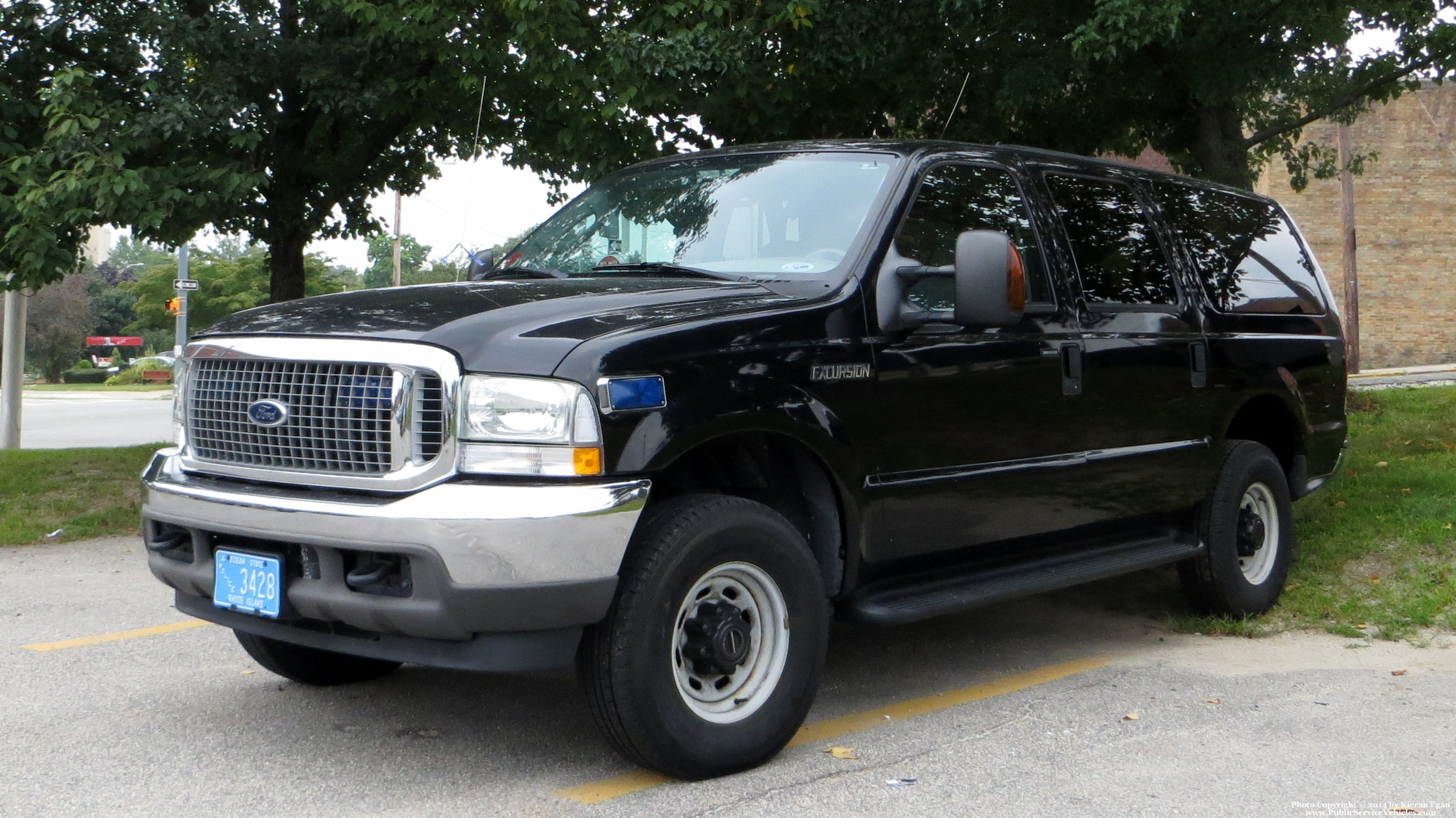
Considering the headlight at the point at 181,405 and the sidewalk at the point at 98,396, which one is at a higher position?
the headlight at the point at 181,405

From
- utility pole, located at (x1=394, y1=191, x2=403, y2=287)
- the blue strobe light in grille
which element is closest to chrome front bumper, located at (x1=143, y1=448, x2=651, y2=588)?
the blue strobe light in grille

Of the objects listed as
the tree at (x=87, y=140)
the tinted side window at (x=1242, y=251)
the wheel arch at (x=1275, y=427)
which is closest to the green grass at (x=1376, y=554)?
the wheel arch at (x=1275, y=427)

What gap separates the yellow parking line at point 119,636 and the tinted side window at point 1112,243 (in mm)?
3824

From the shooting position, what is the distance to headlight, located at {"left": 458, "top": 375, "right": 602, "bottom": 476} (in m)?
3.77

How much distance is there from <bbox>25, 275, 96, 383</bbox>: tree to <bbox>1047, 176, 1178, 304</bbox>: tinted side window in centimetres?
5745

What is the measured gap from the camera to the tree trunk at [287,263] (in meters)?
12.9

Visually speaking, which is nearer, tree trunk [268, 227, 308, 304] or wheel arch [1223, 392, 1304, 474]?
wheel arch [1223, 392, 1304, 474]

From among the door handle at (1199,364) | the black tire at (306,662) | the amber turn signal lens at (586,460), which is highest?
the door handle at (1199,364)

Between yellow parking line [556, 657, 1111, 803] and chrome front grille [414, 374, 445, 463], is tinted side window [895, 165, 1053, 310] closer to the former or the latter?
yellow parking line [556, 657, 1111, 803]

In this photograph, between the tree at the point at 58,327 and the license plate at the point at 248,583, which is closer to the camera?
the license plate at the point at 248,583

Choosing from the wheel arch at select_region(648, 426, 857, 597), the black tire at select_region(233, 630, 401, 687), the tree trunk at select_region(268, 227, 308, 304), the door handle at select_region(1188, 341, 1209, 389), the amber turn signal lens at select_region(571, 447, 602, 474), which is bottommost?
the black tire at select_region(233, 630, 401, 687)

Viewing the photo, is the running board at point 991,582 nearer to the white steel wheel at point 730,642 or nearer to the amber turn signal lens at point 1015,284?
the white steel wheel at point 730,642

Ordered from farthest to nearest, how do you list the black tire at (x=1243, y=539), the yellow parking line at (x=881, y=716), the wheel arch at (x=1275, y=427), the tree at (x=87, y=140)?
the tree at (x=87, y=140), the wheel arch at (x=1275, y=427), the black tire at (x=1243, y=539), the yellow parking line at (x=881, y=716)

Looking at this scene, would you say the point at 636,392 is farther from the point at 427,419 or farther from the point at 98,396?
the point at 98,396
